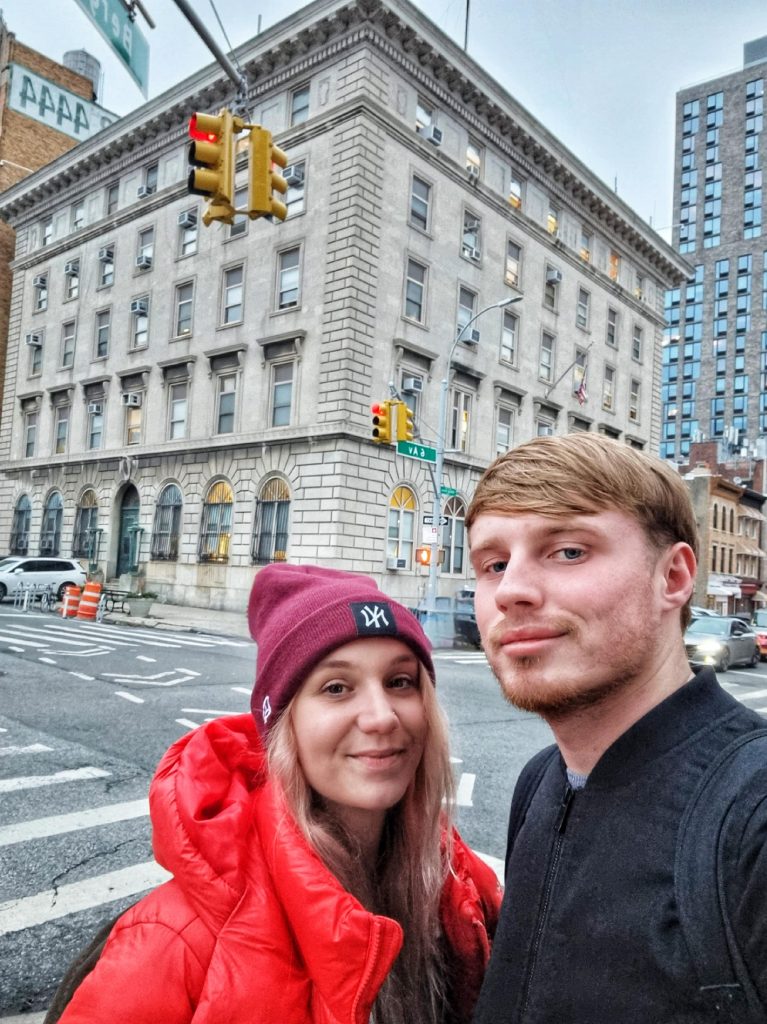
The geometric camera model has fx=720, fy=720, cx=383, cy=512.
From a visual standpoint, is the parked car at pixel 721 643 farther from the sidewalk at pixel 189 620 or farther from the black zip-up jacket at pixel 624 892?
the black zip-up jacket at pixel 624 892

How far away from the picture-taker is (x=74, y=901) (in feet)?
13.9

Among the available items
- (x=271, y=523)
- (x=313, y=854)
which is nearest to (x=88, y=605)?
(x=271, y=523)

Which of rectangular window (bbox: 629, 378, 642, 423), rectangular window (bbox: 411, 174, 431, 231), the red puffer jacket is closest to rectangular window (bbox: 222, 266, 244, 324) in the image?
rectangular window (bbox: 411, 174, 431, 231)

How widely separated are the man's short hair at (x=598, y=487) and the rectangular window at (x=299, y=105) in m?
31.1

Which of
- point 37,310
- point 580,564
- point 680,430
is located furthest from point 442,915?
point 680,430

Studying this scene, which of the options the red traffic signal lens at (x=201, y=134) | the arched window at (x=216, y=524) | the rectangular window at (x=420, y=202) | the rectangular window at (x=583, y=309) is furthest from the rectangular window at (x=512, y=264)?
the red traffic signal lens at (x=201, y=134)

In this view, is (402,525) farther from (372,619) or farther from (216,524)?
(372,619)

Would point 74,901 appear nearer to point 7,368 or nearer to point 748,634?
point 748,634

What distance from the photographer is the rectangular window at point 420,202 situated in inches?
1162

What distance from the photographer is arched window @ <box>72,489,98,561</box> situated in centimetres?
3506

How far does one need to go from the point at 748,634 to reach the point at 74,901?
23674 mm

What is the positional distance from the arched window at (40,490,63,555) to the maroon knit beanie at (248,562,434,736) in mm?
38241

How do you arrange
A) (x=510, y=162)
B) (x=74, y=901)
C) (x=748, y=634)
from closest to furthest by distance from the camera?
(x=74, y=901) < (x=748, y=634) < (x=510, y=162)

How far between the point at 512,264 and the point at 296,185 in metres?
11.4
